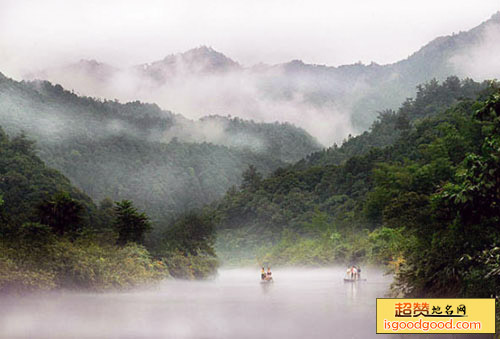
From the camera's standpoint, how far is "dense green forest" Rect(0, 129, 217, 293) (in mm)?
30562

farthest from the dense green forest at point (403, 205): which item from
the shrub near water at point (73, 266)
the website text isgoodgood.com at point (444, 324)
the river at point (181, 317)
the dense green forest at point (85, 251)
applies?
the dense green forest at point (85, 251)

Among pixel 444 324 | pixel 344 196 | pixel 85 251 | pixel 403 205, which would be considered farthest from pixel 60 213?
pixel 344 196

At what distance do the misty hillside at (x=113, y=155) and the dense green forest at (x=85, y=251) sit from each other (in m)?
79.7

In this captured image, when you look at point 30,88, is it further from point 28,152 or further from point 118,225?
point 118,225

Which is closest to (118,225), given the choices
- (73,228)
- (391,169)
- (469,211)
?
(73,228)

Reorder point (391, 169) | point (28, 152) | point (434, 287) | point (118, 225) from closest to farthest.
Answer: point (434, 287)
point (118, 225)
point (391, 169)
point (28, 152)

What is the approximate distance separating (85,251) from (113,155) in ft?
426

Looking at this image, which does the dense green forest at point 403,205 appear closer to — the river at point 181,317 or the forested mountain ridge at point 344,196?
the forested mountain ridge at point 344,196

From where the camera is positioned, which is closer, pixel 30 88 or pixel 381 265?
pixel 381 265

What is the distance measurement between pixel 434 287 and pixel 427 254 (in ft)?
4.45

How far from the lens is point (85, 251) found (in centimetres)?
3559

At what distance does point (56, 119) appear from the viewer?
532 ft

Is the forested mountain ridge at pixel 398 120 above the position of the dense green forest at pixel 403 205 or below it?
above

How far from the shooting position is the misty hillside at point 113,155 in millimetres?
141250
